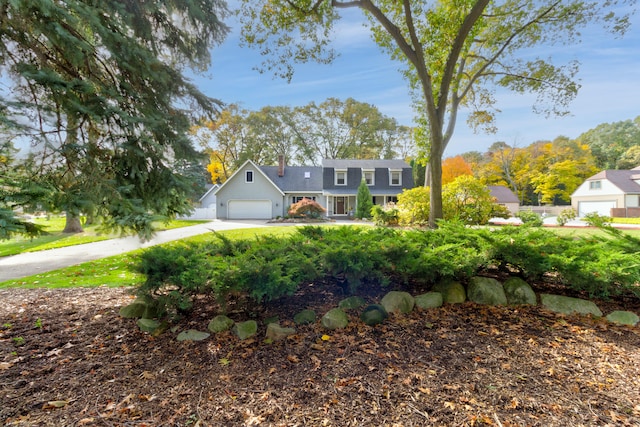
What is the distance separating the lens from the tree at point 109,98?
114 inches

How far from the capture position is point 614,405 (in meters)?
1.90

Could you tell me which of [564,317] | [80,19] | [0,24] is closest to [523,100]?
[564,317]

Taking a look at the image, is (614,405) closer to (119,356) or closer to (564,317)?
(564,317)

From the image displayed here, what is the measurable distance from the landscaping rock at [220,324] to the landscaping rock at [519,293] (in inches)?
123

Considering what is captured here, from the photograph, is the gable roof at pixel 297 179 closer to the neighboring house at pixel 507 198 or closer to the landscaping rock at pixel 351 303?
the neighboring house at pixel 507 198

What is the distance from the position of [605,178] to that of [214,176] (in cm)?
4010

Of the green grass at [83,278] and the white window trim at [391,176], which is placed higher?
the white window trim at [391,176]

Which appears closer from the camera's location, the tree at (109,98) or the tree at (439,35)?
the tree at (109,98)

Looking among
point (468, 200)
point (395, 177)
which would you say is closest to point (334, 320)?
point (468, 200)

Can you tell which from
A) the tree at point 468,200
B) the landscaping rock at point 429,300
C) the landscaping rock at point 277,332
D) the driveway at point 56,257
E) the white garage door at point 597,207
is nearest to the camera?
the landscaping rock at point 277,332

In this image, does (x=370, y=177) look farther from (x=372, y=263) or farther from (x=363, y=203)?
(x=372, y=263)

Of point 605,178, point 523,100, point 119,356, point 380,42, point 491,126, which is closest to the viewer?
point 119,356

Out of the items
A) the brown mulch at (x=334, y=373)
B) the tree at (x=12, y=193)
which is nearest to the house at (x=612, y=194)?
the brown mulch at (x=334, y=373)

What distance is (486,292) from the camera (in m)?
3.34
